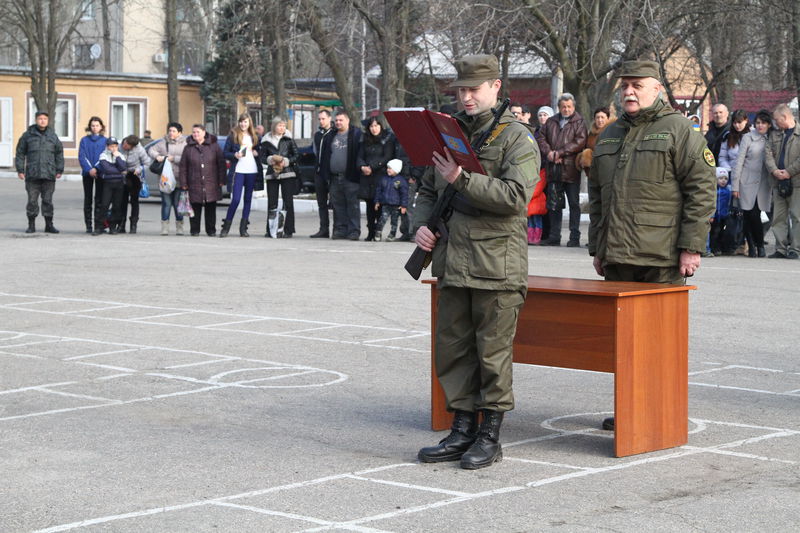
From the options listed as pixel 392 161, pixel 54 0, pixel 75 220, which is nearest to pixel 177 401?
pixel 392 161

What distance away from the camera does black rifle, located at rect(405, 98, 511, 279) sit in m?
6.70

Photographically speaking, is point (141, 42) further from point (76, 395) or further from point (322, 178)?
point (76, 395)

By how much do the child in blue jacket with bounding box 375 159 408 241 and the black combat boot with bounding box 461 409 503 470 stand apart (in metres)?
13.2

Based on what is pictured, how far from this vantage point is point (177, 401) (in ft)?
27.2

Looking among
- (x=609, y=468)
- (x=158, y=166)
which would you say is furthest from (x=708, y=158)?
(x=158, y=166)

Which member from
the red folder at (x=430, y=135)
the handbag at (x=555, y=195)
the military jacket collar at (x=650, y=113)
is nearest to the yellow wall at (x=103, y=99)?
the handbag at (x=555, y=195)

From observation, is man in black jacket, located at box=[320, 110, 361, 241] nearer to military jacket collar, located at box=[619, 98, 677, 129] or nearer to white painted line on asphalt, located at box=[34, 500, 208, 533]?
military jacket collar, located at box=[619, 98, 677, 129]

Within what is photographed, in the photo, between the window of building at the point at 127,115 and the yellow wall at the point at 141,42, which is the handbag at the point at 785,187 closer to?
the window of building at the point at 127,115

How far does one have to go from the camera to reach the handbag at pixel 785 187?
57.4 ft

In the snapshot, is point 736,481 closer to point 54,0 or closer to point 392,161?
point 392,161

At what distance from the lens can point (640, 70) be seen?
7301mm

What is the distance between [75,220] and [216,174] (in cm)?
593

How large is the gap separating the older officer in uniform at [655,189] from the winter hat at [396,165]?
12.3 metres

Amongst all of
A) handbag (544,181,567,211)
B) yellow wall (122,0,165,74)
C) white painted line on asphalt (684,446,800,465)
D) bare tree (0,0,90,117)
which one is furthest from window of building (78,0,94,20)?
white painted line on asphalt (684,446,800,465)
